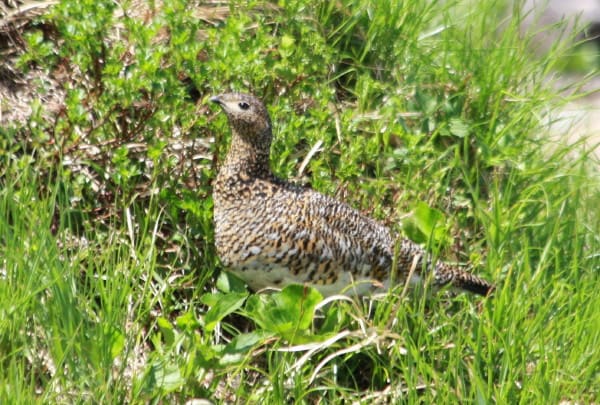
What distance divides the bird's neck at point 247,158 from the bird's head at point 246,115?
0.05 ft

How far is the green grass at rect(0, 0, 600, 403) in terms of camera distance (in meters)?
4.19

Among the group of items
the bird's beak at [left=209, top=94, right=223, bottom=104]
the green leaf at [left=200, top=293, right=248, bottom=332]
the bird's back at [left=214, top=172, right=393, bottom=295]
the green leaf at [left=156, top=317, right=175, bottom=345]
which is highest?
the bird's beak at [left=209, top=94, right=223, bottom=104]

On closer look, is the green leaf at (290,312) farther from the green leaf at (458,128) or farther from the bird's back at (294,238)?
the green leaf at (458,128)

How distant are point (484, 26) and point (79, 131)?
2358 mm

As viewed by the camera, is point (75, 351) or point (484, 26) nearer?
point (75, 351)

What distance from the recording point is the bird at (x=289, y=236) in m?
4.70

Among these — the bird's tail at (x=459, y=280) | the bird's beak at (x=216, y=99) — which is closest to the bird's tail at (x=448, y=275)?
the bird's tail at (x=459, y=280)

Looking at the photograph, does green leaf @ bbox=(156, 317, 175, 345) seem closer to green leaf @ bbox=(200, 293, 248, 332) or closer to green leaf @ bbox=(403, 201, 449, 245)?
green leaf @ bbox=(200, 293, 248, 332)

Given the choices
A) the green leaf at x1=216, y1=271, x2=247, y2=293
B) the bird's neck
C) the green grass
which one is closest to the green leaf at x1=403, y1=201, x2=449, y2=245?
the green grass

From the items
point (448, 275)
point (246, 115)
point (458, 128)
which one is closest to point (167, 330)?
point (246, 115)

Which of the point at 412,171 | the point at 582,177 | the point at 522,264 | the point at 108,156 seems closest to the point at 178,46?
the point at 108,156

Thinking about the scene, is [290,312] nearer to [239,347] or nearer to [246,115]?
[239,347]

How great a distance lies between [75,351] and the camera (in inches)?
157

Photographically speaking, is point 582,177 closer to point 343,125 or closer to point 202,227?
point 343,125
